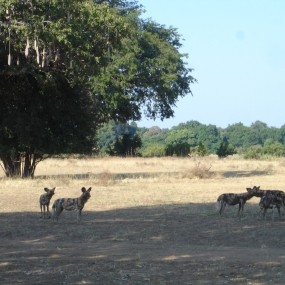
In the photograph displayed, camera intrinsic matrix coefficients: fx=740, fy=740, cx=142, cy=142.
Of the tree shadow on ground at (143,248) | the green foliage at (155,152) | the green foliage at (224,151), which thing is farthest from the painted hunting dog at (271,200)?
the green foliage at (224,151)

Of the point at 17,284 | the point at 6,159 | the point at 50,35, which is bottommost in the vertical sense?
the point at 17,284

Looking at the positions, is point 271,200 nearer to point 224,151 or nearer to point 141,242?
point 141,242

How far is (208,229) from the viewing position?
57.1 feet

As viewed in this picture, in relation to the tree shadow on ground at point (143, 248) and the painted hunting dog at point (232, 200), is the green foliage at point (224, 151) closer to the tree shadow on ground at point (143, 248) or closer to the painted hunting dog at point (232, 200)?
the tree shadow on ground at point (143, 248)

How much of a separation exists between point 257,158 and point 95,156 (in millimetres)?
17348

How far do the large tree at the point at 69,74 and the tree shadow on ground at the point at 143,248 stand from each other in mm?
4288

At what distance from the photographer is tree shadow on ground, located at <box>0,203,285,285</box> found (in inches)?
448

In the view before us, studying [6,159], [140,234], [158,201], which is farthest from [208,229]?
[6,159]

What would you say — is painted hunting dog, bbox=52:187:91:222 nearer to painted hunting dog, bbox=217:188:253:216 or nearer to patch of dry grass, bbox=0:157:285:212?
patch of dry grass, bbox=0:157:285:212

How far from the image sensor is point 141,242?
1559cm

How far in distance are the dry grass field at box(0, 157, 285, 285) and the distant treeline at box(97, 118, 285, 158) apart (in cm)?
4464

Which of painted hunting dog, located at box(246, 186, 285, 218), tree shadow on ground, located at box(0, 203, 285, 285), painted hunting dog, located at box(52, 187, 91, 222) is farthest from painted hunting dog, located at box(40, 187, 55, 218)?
painted hunting dog, located at box(246, 186, 285, 218)

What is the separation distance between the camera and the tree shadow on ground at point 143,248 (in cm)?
1137

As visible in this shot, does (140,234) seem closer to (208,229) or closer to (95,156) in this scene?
(208,229)
